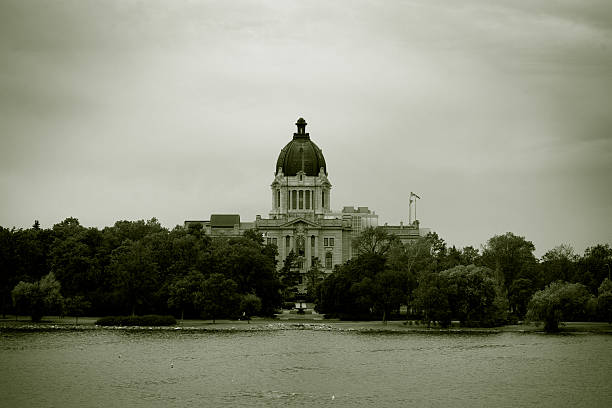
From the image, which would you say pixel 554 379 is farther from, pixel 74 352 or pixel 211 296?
pixel 211 296

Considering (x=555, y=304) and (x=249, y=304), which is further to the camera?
(x=249, y=304)

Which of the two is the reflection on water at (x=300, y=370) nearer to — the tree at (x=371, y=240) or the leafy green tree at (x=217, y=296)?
the leafy green tree at (x=217, y=296)

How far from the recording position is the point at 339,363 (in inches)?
2849

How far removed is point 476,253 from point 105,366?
264 feet

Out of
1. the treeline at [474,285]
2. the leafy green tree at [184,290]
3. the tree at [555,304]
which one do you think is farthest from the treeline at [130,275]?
the tree at [555,304]

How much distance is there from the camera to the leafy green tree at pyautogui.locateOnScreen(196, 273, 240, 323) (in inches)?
4055

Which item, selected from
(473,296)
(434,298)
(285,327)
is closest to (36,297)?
(285,327)

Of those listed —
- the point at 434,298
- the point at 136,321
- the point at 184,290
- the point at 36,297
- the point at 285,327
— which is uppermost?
the point at 184,290

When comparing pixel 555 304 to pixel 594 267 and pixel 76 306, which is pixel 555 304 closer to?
pixel 594 267

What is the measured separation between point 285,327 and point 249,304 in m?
6.14

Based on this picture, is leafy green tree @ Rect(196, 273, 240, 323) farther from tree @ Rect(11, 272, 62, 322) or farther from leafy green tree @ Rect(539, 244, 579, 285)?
leafy green tree @ Rect(539, 244, 579, 285)

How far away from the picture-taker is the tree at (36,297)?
100000 millimetres

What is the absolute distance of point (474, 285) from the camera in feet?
325

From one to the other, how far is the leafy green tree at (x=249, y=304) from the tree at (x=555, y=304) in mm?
→ 27412
